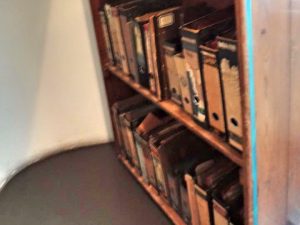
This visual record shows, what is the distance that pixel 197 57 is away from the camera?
3.43 feet

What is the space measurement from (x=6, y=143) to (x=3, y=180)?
0.21 metres

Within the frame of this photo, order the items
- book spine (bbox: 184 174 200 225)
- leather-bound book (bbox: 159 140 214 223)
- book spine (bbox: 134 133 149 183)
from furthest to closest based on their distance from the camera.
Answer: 1. book spine (bbox: 134 133 149 183)
2. leather-bound book (bbox: 159 140 214 223)
3. book spine (bbox: 184 174 200 225)

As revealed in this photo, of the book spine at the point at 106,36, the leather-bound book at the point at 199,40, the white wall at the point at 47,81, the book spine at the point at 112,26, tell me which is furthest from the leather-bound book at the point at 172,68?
the white wall at the point at 47,81

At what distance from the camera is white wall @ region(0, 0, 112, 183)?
1.88 meters

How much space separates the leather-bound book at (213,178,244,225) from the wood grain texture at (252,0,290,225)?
0.10 metres

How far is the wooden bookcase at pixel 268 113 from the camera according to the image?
0.84m

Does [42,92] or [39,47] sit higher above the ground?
[39,47]

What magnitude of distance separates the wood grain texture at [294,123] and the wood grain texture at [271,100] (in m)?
0.02

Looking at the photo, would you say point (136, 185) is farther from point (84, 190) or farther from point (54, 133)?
point (54, 133)

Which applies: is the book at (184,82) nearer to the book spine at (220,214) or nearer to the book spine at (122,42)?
the book spine at (220,214)

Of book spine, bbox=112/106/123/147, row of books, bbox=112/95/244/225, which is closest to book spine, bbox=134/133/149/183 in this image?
row of books, bbox=112/95/244/225

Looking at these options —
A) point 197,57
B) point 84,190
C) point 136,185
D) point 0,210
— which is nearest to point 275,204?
point 197,57

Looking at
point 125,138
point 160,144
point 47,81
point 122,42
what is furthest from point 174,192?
Answer: point 47,81

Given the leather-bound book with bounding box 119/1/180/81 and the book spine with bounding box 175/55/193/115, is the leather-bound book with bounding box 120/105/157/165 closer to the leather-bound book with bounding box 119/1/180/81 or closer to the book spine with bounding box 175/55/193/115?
the leather-bound book with bounding box 119/1/180/81
